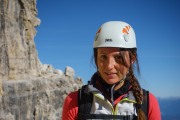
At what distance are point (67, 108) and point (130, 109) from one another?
674 mm

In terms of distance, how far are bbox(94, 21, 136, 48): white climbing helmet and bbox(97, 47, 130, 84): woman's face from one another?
0.07 m

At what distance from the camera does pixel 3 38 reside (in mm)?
33062

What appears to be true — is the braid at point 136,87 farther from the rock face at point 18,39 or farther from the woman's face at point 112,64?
the rock face at point 18,39

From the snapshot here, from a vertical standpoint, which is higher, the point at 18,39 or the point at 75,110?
the point at 18,39

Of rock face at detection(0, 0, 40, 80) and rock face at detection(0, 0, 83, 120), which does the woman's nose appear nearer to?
rock face at detection(0, 0, 83, 120)

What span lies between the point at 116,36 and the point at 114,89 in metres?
0.60

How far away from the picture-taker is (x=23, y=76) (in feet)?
111

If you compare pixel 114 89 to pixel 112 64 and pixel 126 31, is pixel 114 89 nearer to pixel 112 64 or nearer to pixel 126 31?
pixel 112 64

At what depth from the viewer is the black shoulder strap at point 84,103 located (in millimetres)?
3069

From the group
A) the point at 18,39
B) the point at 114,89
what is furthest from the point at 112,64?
the point at 18,39

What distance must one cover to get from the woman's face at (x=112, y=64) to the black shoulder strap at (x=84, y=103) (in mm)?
265

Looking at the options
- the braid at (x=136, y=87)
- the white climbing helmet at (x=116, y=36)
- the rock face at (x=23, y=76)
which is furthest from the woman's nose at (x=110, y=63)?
the rock face at (x=23, y=76)

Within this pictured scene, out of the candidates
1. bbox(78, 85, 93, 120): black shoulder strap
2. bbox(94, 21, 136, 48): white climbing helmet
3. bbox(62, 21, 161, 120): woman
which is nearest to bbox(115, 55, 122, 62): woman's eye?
bbox(62, 21, 161, 120): woman

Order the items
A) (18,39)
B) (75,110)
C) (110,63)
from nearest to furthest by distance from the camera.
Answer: (75,110) → (110,63) → (18,39)
